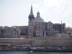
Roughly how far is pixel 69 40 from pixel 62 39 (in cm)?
98

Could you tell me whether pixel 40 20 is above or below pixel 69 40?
above

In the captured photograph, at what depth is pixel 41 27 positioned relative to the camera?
43.8 m

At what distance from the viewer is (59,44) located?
1367 inches

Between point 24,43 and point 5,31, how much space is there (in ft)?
35.6

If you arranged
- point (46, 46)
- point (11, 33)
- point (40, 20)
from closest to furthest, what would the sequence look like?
point (46, 46)
point (11, 33)
point (40, 20)

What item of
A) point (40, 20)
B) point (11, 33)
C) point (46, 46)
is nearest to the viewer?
point (46, 46)

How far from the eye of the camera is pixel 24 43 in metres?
34.8

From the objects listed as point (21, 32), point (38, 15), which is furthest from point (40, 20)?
point (21, 32)

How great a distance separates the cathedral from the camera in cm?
4266

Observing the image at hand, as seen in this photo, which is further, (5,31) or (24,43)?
(5,31)

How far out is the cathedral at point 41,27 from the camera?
42.7 metres

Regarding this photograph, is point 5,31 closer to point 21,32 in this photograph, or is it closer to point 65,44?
point 21,32

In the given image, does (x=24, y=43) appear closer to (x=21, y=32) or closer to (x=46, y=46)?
(x=46, y=46)

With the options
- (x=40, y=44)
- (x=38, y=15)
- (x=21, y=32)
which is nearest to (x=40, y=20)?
(x=38, y=15)
